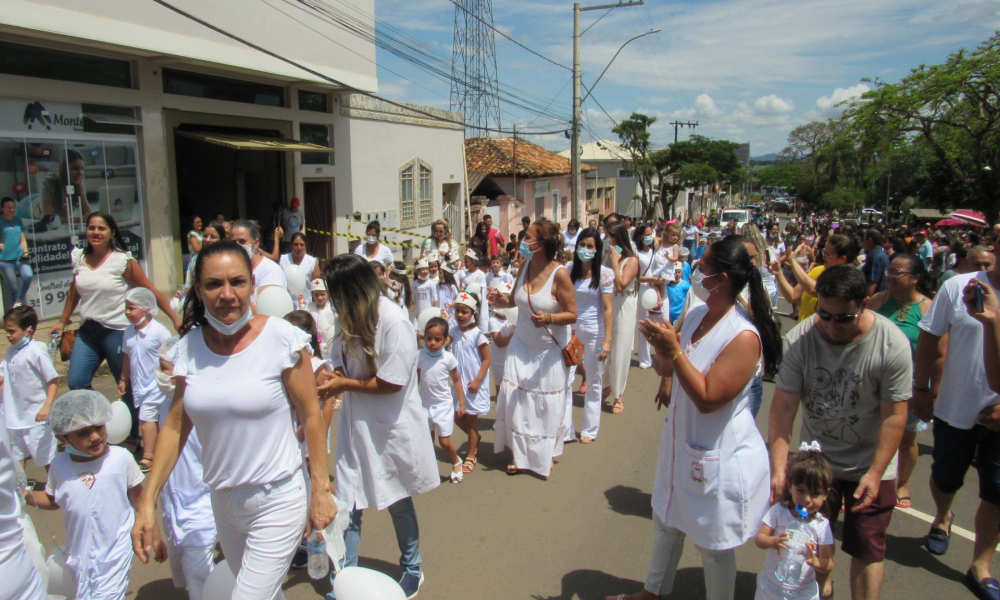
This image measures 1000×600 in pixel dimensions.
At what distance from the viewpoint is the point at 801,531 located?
2752 mm

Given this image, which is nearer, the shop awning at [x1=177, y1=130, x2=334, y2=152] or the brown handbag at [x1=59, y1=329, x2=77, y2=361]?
the brown handbag at [x1=59, y1=329, x2=77, y2=361]

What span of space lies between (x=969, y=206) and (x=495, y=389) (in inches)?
1704

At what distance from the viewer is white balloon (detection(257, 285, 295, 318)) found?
4387mm

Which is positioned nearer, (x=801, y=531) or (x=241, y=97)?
(x=801, y=531)

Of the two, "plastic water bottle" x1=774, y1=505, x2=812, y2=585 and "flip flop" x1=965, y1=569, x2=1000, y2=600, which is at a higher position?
"plastic water bottle" x1=774, y1=505, x2=812, y2=585

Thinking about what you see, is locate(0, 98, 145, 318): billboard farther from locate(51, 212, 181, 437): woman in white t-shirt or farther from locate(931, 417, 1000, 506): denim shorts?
locate(931, 417, 1000, 506): denim shorts

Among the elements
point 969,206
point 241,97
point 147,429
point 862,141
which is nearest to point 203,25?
point 241,97

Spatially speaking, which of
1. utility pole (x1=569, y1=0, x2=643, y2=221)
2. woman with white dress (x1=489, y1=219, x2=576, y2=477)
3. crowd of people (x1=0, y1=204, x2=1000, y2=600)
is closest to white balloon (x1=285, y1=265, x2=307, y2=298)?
crowd of people (x1=0, y1=204, x2=1000, y2=600)

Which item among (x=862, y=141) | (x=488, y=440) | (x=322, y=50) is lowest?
(x=488, y=440)

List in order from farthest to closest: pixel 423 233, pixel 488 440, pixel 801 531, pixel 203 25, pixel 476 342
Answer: pixel 423 233 → pixel 203 25 → pixel 488 440 → pixel 476 342 → pixel 801 531

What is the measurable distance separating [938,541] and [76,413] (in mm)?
4758

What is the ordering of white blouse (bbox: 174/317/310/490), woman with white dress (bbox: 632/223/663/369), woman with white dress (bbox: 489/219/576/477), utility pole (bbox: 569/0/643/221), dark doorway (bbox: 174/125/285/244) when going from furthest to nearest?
utility pole (bbox: 569/0/643/221)
dark doorway (bbox: 174/125/285/244)
woman with white dress (bbox: 632/223/663/369)
woman with white dress (bbox: 489/219/576/477)
white blouse (bbox: 174/317/310/490)

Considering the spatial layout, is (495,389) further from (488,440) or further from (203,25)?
(203,25)

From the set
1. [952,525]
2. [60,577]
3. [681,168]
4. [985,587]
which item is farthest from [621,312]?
[681,168]
